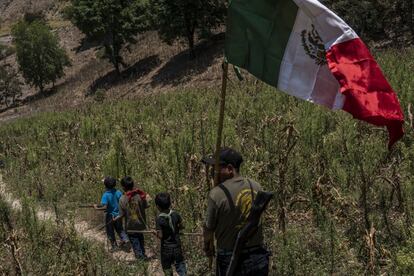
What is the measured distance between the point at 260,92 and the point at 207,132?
4493mm

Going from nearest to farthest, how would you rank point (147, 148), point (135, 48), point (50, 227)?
point (50, 227) < point (147, 148) < point (135, 48)

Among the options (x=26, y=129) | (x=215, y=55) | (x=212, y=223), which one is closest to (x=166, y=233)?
(x=212, y=223)

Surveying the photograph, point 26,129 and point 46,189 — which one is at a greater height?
point 46,189

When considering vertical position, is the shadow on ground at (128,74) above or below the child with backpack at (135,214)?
below

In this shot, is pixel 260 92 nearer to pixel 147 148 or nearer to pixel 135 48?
pixel 147 148

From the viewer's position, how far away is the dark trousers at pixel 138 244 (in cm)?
731

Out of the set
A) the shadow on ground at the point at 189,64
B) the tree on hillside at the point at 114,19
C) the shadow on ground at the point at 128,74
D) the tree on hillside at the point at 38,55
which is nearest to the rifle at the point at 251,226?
the shadow on ground at the point at 189,64

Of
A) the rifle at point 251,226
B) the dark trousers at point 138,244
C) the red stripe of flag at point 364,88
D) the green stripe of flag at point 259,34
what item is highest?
the green stripe of flag at point 259,34

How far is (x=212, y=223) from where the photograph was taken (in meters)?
4.36

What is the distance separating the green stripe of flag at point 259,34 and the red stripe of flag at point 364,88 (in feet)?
1.68

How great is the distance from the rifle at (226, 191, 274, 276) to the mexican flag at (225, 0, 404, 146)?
1.04 metres

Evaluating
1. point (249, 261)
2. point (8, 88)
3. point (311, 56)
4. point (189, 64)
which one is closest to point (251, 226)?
point (249, 261)

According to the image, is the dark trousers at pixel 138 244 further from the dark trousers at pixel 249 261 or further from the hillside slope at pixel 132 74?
the hillside slope at pixel 132 74

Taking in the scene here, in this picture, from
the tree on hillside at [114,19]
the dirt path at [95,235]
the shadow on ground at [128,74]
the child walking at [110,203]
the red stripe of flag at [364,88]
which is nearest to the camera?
the red stripe of flag at [364,88]
